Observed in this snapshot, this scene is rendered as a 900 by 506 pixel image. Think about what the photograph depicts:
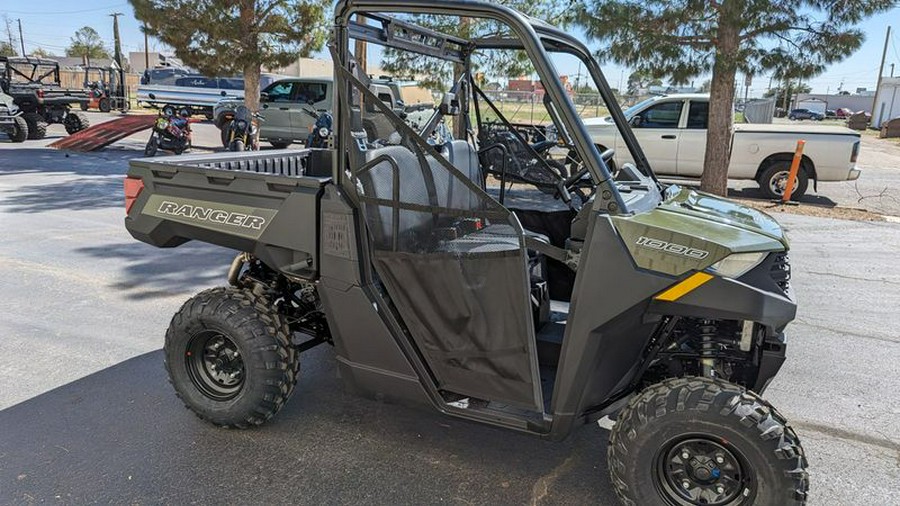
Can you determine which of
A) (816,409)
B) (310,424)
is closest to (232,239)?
(310,424)

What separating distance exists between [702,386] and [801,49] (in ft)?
31.3

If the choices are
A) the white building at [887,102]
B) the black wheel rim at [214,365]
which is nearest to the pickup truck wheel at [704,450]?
the black wheel rim at [214,365]

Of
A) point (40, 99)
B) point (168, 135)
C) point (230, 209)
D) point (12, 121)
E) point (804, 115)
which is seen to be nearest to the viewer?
point (230, 209)

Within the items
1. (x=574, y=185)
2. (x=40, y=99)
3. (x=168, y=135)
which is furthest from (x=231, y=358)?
(x=40, y=99)

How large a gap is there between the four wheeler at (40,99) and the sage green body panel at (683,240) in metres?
19.1

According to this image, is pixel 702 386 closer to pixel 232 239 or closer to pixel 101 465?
pixel 232 239

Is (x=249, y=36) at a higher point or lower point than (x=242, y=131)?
higher

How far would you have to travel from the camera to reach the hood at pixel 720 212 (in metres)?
2.55

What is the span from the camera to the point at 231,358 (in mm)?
3240

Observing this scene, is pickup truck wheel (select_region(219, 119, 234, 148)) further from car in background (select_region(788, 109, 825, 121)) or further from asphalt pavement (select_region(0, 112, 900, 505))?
car in background (select_region(788, 109, 825, 121))

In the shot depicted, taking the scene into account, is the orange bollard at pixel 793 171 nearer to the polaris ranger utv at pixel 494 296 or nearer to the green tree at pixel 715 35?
the green tree at pixel 715 35

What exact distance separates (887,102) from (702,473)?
181ft

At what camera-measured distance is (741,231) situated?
244 cm

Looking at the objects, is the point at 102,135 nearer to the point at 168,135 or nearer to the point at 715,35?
the point at 168,135
